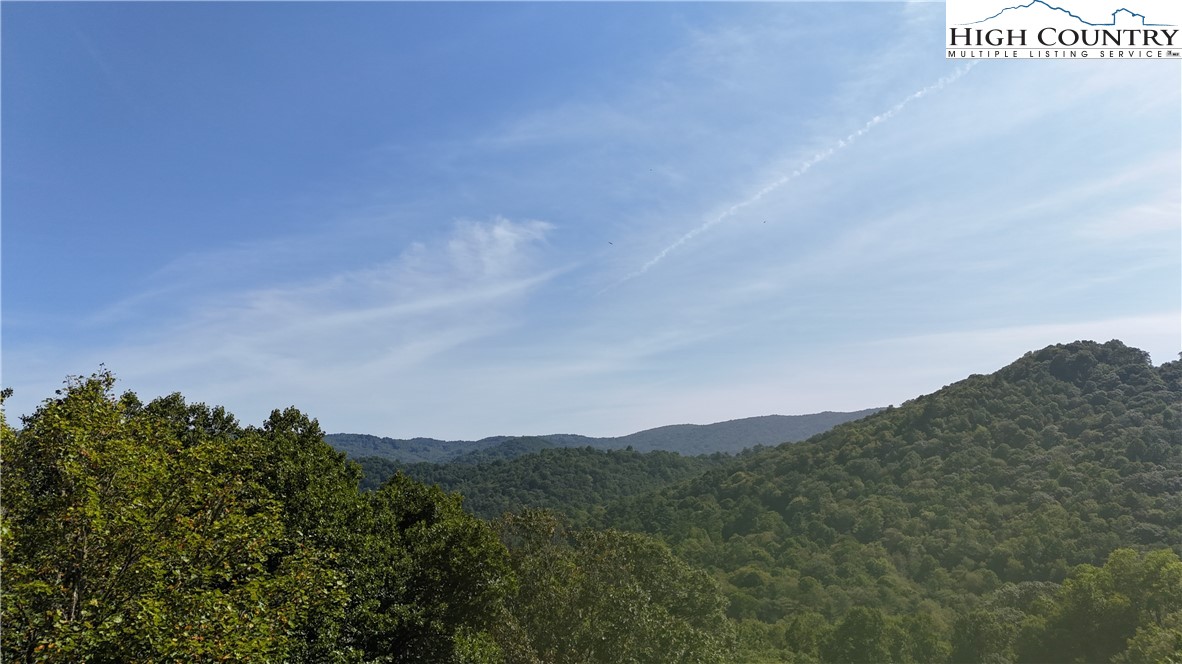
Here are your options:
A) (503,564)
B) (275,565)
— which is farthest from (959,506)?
(275,565)

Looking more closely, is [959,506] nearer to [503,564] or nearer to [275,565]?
[503,564]

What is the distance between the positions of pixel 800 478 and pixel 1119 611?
295 ft

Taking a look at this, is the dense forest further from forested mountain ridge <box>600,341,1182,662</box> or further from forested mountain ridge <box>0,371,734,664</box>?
forested mountain ridge <box>600,341,1182,662</box>

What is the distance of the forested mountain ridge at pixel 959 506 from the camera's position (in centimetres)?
8400

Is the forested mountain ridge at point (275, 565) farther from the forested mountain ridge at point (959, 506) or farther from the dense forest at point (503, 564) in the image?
the forested mountain ridge at point (959, 506)

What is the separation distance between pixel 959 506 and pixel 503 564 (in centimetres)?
11487

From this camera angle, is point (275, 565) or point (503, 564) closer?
point (275, 565)

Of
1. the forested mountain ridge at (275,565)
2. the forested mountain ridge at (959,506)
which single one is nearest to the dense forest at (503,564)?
the forested mountain ridge at (275,565)

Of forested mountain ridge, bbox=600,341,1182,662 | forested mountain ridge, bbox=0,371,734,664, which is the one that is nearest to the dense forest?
forested mountain ridge, bbox=0,371,734,664

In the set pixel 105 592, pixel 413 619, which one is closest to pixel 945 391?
pixel 413 619

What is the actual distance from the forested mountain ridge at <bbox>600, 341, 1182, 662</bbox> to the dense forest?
1.70 ft

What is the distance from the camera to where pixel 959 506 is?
112875 millimetres

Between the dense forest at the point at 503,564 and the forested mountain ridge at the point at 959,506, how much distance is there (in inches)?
20.4

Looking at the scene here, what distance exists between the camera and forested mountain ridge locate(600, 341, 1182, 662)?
276ft
